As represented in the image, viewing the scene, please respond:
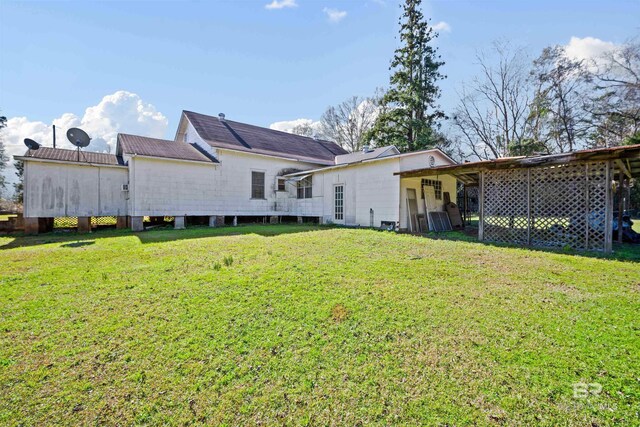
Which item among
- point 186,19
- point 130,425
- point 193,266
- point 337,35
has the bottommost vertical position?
point 130,425

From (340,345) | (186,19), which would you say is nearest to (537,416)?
(340,345)

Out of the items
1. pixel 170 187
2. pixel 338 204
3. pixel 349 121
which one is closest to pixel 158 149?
pixel 170 187

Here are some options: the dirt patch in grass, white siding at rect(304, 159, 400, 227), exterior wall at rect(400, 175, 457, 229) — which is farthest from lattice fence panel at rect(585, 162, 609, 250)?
the dirt patch in grass

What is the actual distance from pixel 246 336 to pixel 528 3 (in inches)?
648

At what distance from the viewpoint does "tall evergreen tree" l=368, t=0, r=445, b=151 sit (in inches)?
914

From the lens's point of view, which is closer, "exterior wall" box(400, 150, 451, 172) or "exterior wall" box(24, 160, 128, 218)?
"exterior wall" box(24, 160, 128, 218)

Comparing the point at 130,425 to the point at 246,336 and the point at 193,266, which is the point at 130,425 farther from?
the point at 193,266

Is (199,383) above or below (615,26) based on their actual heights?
below

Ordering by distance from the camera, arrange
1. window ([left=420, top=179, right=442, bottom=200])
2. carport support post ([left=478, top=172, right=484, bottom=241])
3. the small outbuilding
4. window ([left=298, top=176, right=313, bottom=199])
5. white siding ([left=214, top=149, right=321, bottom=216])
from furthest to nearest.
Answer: window ([left=298, top=176, right=313, bottom=199]) < white siding ([left=214, top=149, right=321, bottom=216]) < window ([left=420, top=179, right=442, bottom=200]) < carport support post ([left=478, top=172, right=484, bottom=241]) < the small outbuilding

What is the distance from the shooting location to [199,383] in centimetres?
236

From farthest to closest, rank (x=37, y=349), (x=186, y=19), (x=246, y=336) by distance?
1. (x=186, y=19)
2. (x=246, y=336)
3. (x=37, y=349)

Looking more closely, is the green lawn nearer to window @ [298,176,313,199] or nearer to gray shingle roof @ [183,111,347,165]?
window @ [298,176,313,199]

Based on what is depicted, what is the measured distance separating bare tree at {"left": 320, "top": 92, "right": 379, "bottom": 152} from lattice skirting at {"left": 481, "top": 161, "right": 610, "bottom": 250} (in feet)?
81.8

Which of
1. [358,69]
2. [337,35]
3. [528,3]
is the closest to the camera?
[528,3]
